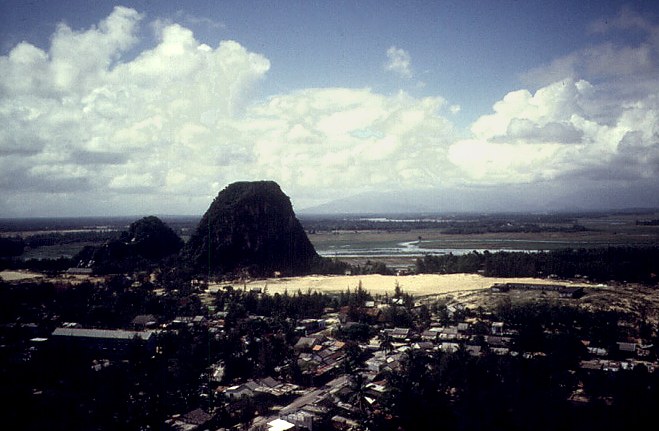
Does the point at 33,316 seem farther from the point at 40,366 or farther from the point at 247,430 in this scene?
the point at 247,430

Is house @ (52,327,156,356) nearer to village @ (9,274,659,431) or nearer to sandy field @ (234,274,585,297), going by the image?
village @ (9,274,659,431)

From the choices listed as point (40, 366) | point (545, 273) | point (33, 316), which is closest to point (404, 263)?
point (545, 273)

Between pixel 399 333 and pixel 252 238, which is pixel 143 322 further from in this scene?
pixel 252 238

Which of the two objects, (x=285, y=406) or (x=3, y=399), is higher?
(x=3, y=399)

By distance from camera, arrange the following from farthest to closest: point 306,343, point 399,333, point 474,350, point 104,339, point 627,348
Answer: point 399,333 < point 104,339 < point 306,343 < point 627,348 < point 474,350

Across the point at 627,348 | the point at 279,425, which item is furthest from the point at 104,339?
the point at 627,348

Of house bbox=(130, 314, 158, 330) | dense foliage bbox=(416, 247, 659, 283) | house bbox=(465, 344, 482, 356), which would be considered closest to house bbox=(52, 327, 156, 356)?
house bbox=(130, 314, 158, 330)

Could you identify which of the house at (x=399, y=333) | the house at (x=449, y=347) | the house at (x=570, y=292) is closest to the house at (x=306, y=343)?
the house at (x=399, y=333)

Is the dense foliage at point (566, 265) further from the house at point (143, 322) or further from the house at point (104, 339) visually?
the house at point (104, 339)
